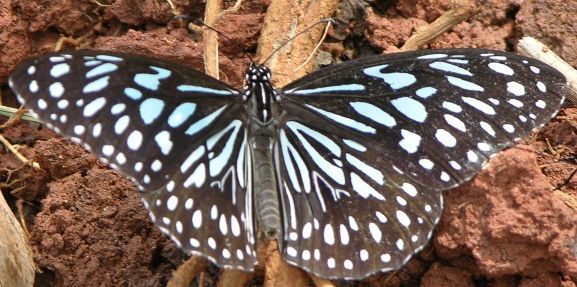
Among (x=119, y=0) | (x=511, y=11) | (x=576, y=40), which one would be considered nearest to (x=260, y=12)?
(x=119, y=0)

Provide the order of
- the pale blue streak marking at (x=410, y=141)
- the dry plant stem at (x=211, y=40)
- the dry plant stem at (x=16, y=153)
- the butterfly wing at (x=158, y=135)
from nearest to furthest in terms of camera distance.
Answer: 1. the butterfly wing at (x=158, y=135)
2. the pale blue streak marking at (x=410, y=141)
3. the dry plant stem at (x=211, y=40)
4. the dry plant stem at (x=16, y=153)

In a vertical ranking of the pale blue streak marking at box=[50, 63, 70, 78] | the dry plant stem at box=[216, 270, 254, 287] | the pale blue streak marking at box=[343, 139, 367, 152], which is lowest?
the dry plant stem at box=[216, 270, 254, 287]

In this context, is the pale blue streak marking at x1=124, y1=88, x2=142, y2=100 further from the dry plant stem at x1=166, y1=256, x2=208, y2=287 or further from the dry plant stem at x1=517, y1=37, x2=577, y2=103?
the dry plant stem at x1=517, y1=37, x2=577, y2=103

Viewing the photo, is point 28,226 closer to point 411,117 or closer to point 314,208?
point 314,208

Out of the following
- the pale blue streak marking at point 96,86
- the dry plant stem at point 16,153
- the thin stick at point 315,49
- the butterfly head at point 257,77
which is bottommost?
the dry plant stem at point 16,153

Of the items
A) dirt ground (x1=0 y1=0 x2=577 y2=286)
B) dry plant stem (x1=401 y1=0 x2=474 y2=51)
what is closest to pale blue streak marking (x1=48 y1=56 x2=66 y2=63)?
dirt ground (x1=0 y1=0 x2=577 y2=286)

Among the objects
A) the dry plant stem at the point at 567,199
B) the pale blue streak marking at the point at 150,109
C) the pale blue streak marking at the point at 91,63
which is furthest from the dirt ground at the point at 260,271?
the pale blue streak marking at the point at 91,63

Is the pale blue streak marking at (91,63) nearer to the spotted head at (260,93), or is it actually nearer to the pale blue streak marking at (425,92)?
the spotted head at (260,93)
